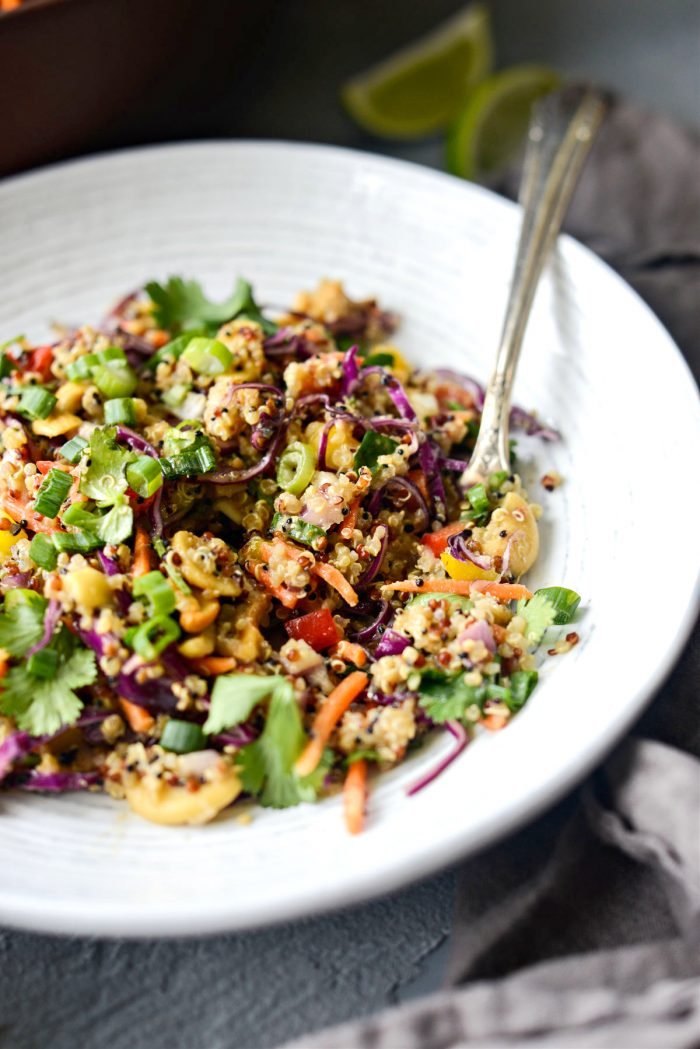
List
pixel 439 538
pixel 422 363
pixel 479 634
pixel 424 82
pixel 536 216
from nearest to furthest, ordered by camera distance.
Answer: pixel 479 634 → pixel 439 538 → pixel 536 216 → pixel 422 363 → pixel 424 82

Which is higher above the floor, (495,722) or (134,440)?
(134,440)

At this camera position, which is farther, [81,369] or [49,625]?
[81,369]

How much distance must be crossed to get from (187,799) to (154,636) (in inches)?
18.5

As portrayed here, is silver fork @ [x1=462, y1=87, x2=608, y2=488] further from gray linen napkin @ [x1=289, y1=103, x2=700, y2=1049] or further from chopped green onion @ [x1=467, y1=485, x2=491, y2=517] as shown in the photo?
gray linen napkin @ [x1=289, y1=103, x2=700, y2=1049]

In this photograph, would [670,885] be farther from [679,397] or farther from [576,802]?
[679,397]

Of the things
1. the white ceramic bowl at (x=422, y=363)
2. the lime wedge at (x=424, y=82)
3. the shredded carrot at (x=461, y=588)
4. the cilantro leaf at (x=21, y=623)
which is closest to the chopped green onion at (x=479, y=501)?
the white ceramic bowl at (x=422, y=363)

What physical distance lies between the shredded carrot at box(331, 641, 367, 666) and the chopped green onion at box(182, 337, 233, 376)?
117 centimetres

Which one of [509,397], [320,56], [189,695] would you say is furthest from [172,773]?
[320,56]

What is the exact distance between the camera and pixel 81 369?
381cm

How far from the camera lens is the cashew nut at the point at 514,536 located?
11.5ft

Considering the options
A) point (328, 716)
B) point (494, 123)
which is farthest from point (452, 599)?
point (494, 123)

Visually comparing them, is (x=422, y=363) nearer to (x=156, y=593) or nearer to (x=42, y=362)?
(x=42, y=362)

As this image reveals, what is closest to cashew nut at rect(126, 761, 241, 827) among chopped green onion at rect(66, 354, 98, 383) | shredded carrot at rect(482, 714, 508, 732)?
shredded carrot at rect(482, 714, 508, 732)

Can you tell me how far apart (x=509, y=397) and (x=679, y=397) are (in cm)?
62
